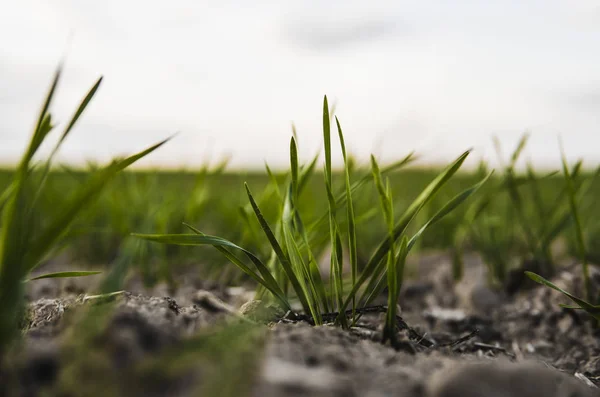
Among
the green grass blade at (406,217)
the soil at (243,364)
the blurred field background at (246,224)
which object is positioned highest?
the green grass blade at (406,217)

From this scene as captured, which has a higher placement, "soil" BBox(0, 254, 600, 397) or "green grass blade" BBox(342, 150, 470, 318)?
"green grass blade" BBox(342, 150, 470, 318)

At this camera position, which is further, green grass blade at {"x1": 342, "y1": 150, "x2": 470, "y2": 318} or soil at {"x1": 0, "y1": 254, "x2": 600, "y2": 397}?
green grass blade at {"x1": 342, "y1": 150, "x2": 470, "y2": 318}

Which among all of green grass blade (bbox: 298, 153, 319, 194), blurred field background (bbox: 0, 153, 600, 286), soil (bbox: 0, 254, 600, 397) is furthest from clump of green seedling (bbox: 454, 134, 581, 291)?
soil (bbox: 0, 254, 600, 397)

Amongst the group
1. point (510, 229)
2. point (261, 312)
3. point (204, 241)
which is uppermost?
point (204, 241)

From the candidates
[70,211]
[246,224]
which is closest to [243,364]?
[70,211]

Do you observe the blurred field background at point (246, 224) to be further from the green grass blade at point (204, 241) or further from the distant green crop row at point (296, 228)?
the green grass blade at point (204, 241)

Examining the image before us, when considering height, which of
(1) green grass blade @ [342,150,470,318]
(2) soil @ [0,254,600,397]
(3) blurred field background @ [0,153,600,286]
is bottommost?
(3) blurred field background @ [0,153,600,286]

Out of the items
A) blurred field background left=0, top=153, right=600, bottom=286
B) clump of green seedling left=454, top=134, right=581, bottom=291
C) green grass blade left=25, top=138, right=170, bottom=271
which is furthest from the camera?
blurred field background left=0, top=153, right=600, bottom=286

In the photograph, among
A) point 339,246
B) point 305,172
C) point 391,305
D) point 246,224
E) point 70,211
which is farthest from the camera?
point 246,224

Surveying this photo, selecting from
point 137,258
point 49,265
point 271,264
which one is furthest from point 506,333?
point 49,265

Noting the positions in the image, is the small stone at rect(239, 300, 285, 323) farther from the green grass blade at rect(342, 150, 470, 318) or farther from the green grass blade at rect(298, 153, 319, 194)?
the green grass blade at rect(298, 153, 319, 194)

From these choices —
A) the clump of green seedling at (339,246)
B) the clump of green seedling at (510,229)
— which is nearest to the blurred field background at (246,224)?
the clump of green seedling at (510,229)

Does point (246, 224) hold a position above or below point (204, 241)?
below

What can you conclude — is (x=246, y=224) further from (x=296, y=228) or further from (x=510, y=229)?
(x=510, y=229)
